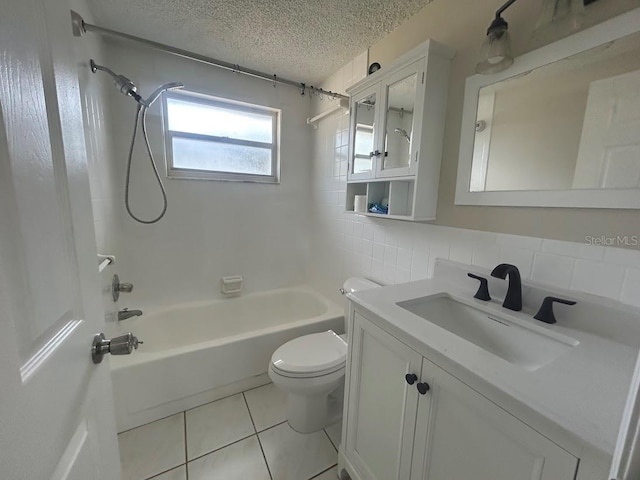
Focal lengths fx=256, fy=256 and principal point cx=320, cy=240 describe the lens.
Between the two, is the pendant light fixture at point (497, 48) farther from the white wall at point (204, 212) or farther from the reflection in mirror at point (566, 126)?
the white wall at point (204, 212)

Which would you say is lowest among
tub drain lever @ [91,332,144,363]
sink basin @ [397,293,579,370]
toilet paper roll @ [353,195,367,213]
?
sink basin @ [397,293,579,370]

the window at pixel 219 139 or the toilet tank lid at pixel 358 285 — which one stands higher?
the window at pixel 219 139

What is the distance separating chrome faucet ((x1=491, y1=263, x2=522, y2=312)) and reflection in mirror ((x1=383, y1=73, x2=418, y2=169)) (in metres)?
0.65

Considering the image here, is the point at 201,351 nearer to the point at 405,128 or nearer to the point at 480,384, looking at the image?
the point at 480,384

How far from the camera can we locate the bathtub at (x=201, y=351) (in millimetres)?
1426

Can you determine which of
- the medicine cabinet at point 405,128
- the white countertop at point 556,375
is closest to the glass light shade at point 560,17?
the medicine cabinet at point 405,128

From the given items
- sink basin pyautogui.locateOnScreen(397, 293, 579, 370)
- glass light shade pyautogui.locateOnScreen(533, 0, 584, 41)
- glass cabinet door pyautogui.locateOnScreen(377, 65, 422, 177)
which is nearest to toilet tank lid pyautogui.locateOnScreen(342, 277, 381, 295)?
sink basin pyautogui.locateOnScreen(397, 293, 579, 370)

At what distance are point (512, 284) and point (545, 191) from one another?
0.36 m

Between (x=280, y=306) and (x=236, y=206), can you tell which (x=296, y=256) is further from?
(x=236, y=206)

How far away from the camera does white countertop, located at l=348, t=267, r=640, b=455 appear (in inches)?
18.9

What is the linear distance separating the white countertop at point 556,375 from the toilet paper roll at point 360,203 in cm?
83

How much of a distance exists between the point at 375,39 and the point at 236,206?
159 cm

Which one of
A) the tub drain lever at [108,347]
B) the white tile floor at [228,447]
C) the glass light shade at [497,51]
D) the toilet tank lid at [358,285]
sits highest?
the glass light shade at [497,51]

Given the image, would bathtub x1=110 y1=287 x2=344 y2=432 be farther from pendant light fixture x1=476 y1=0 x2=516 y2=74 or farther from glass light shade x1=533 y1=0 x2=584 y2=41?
glass light shade x1=533 y1=0 x2=584 y2=41
